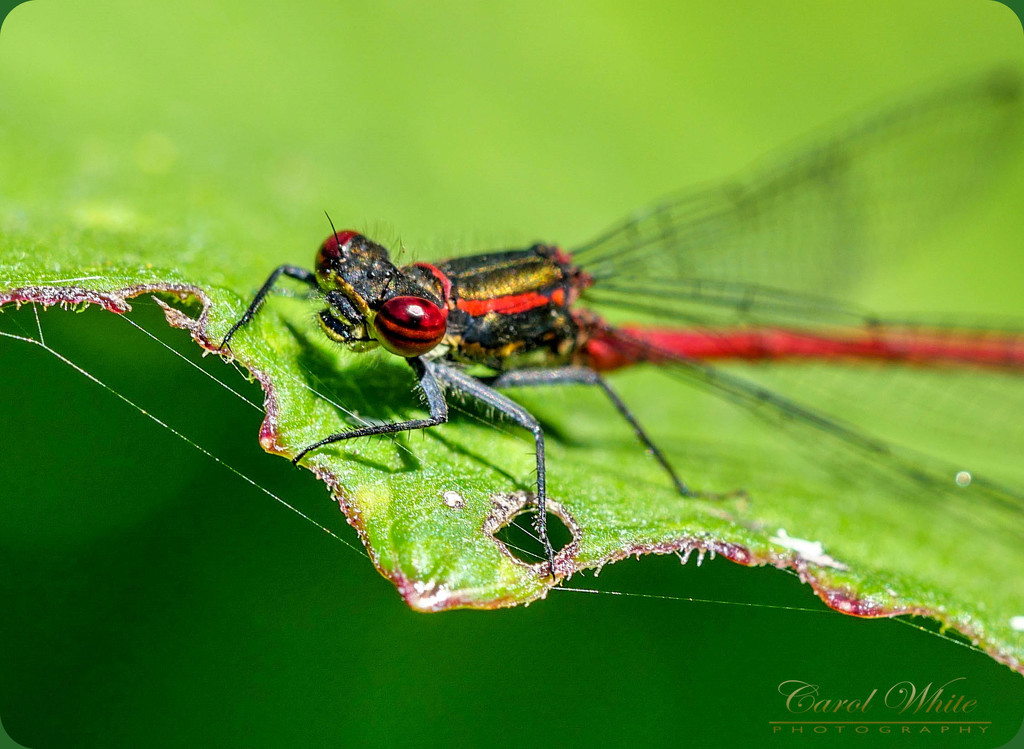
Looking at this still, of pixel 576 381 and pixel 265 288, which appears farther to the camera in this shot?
pixel 576 381

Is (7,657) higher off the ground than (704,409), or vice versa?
(704,409)

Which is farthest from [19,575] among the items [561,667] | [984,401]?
[984,401]

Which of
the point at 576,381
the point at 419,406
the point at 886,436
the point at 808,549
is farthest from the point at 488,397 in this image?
A: the point at 886,436

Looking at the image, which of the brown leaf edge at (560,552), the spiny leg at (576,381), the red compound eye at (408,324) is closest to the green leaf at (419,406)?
the brown leaf edge at (560,552)

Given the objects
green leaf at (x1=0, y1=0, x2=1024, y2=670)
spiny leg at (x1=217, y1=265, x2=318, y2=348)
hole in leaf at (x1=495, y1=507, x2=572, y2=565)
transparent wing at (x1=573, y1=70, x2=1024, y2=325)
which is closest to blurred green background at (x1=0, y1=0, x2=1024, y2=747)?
green leaf at (x1=0, y1=0, x2=1024, y2=670)

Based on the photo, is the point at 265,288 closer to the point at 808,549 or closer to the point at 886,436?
the point at 808,549

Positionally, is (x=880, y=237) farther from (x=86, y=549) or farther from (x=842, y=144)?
(x=86, y=549)
